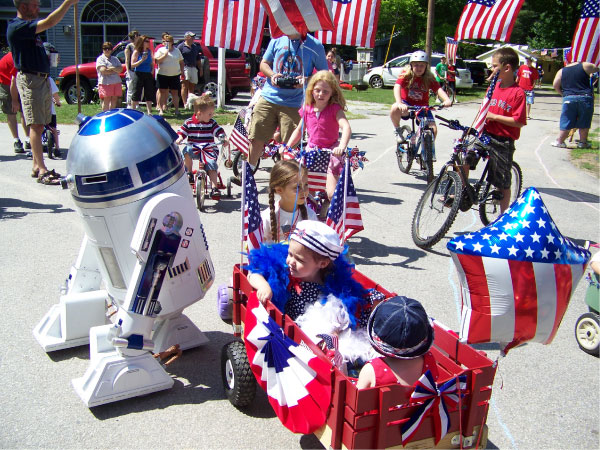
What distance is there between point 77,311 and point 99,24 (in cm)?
2776

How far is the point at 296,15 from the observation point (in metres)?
4.10

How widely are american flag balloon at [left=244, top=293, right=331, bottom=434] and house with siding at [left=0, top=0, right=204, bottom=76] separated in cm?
2685

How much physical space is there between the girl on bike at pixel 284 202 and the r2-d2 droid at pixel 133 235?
27.6 inches

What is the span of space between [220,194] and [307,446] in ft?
16.5

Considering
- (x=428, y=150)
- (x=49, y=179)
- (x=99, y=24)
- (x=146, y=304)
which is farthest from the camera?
(x=99, y=24)

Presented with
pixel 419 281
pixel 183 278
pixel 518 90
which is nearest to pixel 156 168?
pixel 183 278

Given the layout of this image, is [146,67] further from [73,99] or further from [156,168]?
[156,168]

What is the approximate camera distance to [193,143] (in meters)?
7.25

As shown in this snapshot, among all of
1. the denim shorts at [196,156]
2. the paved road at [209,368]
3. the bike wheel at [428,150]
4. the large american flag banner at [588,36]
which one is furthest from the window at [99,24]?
the denim shorts at [196,156]

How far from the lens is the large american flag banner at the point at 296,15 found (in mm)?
4062

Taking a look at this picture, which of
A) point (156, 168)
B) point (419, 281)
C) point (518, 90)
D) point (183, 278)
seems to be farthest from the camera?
point (518, 90)

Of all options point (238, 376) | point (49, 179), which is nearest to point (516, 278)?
point (238, 376)

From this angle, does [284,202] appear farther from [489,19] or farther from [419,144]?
[489,19]

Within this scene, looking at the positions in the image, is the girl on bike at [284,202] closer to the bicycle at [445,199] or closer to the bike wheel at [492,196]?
the bicycle at [445,199]
